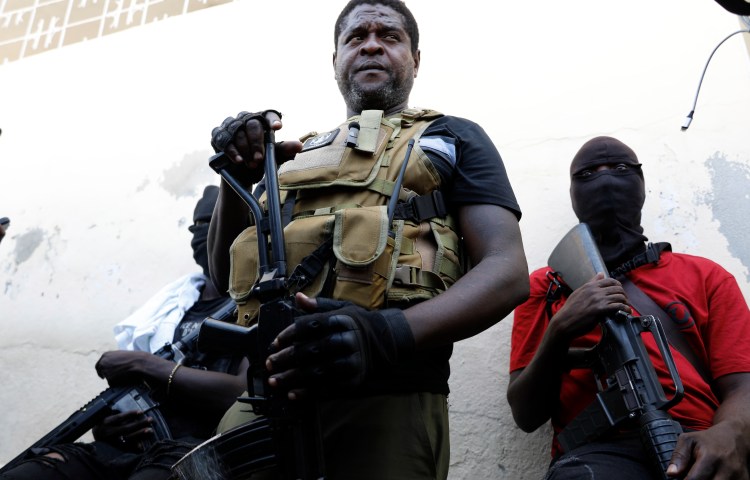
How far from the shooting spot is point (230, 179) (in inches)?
62.9

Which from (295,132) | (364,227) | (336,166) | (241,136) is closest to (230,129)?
(241,136)

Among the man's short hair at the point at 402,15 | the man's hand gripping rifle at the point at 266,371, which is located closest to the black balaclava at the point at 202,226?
the man's short hair at the point at 402,15

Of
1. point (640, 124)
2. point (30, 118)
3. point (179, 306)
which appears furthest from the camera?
point (30, 118)

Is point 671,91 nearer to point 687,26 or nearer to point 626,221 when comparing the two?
point 687,26

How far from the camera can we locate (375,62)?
1.94m

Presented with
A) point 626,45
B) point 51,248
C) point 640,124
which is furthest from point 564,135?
point 51,248

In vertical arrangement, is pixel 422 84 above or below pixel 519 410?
above

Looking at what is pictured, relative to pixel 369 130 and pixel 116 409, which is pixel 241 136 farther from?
pixel 116 409

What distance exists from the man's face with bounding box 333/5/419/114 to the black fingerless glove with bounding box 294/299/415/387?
0.82 metres

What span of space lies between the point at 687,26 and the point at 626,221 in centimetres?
102

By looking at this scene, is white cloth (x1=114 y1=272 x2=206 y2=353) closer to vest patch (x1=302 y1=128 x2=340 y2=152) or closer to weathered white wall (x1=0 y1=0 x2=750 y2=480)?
weathered white wall (x1=0 y1=0 x2=750 y2=480)

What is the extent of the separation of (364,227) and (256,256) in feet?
0.86

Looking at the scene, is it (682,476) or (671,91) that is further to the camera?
(671,91)

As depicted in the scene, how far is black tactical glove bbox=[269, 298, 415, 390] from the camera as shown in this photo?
120 cm
